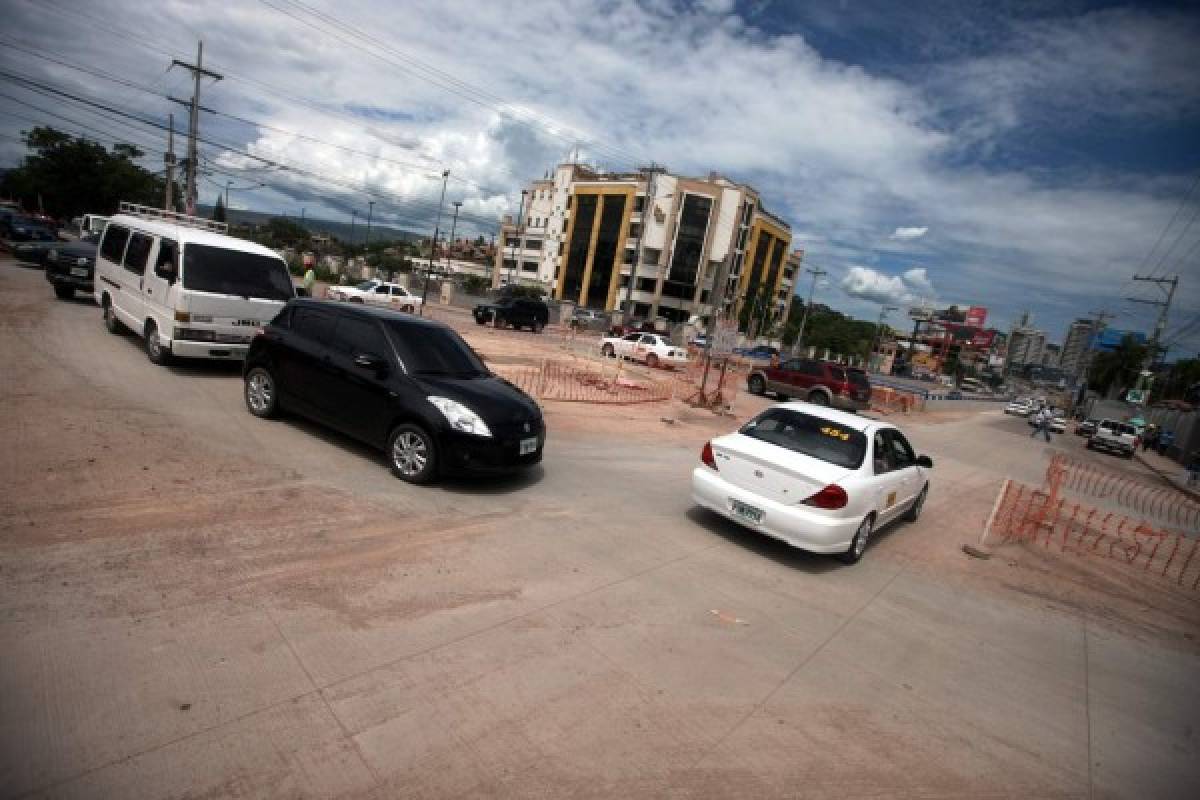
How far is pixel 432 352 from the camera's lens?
23.4ft

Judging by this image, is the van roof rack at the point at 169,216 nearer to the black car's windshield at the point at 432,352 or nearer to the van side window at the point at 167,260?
the van side window at the point at 167,260

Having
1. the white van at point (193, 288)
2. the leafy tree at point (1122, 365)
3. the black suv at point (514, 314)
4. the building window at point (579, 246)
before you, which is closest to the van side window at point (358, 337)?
the white van at point (193, 288)

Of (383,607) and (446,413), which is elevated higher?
(446,413)

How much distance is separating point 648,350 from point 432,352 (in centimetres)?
2038

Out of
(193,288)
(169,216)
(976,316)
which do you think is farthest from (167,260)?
(976,316)

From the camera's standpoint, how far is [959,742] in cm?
364

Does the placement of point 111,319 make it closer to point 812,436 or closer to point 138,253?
point 138,253

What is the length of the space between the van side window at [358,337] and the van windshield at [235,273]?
3.75m

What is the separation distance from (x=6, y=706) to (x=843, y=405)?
21.5 m

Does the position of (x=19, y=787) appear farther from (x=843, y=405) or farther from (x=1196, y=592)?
(x=843, y=405)

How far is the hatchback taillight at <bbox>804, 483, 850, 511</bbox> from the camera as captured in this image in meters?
5.73

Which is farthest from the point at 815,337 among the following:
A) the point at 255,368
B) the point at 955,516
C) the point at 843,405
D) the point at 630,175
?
the point at 255,368

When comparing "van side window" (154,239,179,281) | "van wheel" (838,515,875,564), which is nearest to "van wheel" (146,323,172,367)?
"van side window" (154,239,179,281)

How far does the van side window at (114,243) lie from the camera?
35.1ft
